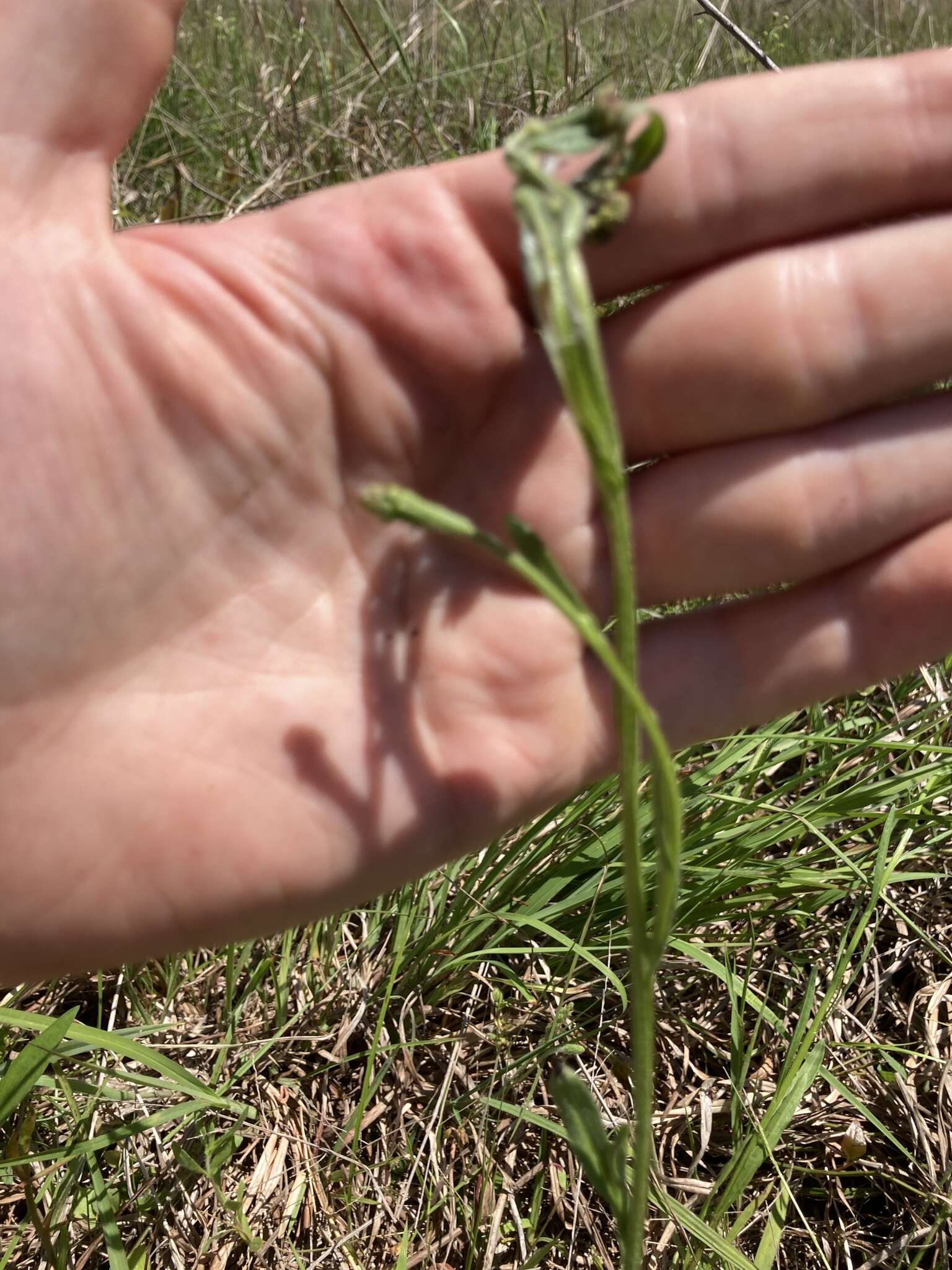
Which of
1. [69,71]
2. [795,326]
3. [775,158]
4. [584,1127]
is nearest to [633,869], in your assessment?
[584,1127]

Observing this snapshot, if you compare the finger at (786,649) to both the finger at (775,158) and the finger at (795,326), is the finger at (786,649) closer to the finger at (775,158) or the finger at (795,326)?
the finger at (795,326)

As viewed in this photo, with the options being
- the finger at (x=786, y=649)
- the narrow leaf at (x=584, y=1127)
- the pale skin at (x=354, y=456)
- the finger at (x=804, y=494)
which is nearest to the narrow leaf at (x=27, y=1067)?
the pale skin at (x=354, y=456)

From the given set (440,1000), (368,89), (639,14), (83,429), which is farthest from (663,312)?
(639,14)

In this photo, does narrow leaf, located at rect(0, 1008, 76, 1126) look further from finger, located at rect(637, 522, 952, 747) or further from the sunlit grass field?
finger, located at rect(637, 522, 952, 747)

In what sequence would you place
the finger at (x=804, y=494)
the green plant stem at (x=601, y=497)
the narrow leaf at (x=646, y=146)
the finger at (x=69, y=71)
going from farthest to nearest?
the finger at (x=804, y=494) < the finger at (x=69, y=71) < the narrow leaf at (x=646, y=146) < the green plant stem at (x=601, y=497)

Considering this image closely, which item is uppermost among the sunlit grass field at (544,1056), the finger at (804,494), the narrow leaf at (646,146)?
the narrow leaf at (646,146)

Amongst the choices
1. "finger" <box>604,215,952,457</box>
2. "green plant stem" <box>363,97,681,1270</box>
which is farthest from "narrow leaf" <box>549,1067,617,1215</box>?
"finger" <box>604,215,952,457</box>

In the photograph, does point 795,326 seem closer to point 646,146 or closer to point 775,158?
point 775,158

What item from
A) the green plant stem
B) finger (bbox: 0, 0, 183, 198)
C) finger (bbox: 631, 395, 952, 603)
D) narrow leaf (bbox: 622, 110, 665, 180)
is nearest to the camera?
the green plant stem
